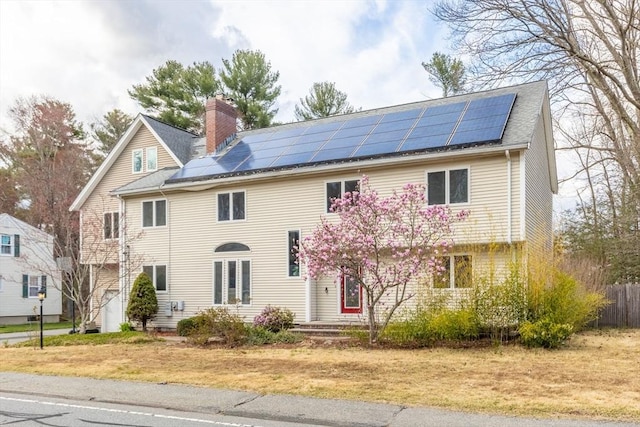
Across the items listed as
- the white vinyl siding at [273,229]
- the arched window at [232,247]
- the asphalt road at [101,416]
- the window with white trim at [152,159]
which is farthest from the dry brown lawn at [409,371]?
the window with white trim at [152,159]

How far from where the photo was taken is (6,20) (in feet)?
53.5

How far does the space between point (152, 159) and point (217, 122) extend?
3281 millimetres

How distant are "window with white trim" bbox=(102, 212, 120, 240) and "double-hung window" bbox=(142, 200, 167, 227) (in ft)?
6.37

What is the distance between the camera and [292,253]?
18.3 meters

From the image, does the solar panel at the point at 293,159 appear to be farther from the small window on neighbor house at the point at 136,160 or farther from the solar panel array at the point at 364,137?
the small window on neighbor house at the point at 136,160

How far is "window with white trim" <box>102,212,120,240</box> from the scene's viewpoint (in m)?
22.9

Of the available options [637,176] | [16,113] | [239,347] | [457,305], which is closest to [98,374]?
[239,347]

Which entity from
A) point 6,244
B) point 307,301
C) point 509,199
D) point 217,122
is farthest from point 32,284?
point 509,199

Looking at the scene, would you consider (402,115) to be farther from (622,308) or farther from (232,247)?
(622,308)

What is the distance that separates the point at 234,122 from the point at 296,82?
17358 mm

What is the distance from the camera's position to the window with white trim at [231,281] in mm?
19094

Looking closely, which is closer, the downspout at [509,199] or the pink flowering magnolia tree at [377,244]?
the pink flowering magnolia tree at [377,244]

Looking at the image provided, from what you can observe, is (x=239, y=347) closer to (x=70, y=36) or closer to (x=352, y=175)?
(x=352, y=175)

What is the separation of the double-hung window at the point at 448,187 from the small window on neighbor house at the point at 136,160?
13.2m
